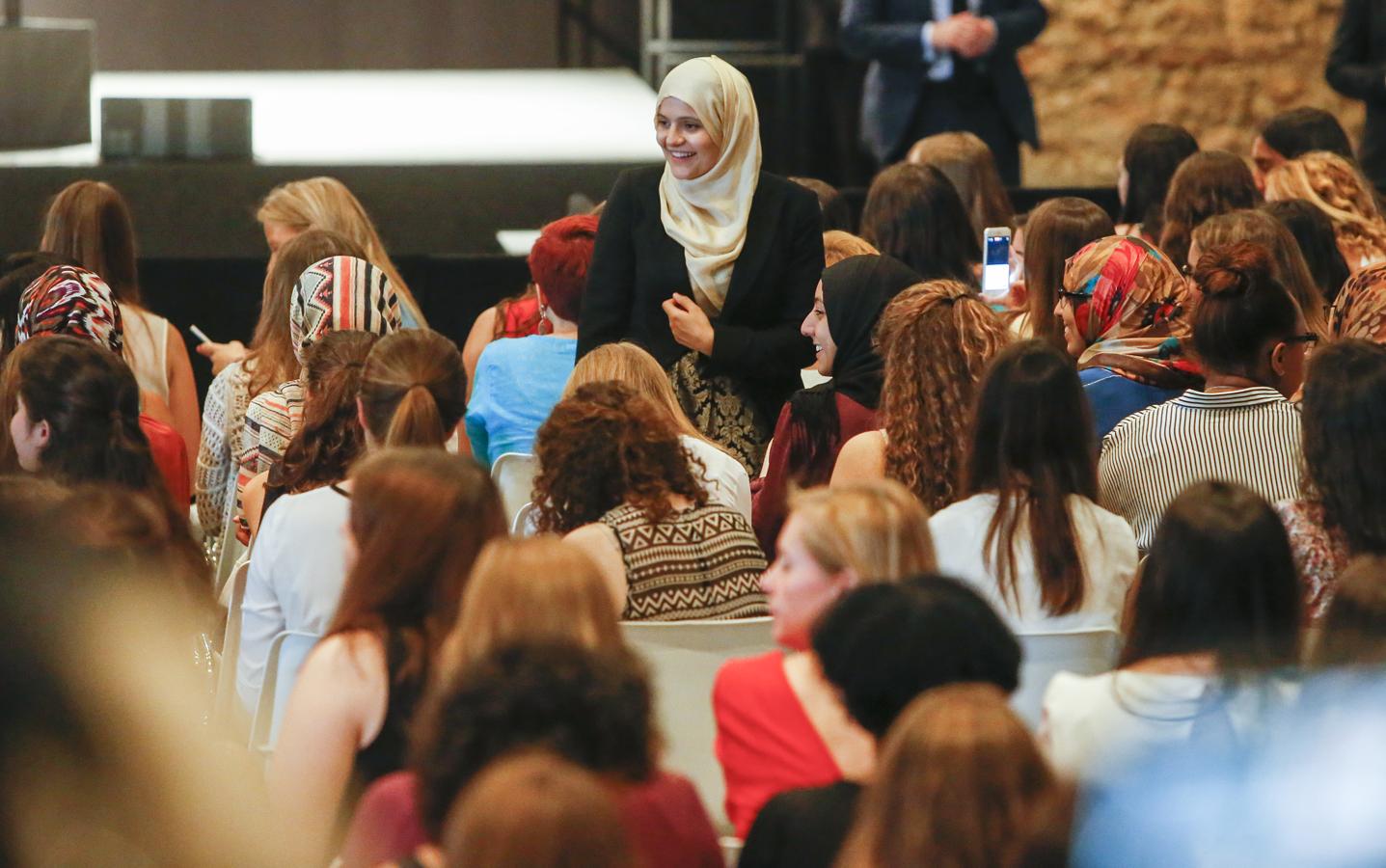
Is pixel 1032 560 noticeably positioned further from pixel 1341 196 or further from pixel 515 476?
pixel 1341 196

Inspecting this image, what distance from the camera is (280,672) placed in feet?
8.52

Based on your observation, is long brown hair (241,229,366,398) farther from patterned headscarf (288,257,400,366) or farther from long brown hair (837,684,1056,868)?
long brown hair (837,684,1056,868)

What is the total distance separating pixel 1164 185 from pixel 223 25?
24.3 feet

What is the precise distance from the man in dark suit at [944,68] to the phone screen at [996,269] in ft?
7.13

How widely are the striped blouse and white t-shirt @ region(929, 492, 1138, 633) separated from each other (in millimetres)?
413

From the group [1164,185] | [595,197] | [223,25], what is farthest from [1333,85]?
[223,25]

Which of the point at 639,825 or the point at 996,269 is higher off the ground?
the point at 996,269

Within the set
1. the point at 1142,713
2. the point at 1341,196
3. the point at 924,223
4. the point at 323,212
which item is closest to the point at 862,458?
Result: the point at 1142,713

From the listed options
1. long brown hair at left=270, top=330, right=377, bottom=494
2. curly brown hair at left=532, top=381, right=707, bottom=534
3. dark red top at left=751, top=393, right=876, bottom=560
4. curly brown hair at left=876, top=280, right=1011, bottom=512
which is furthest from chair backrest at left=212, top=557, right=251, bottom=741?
curly brown hair at left=876, top=280, right=1011, bottom=512

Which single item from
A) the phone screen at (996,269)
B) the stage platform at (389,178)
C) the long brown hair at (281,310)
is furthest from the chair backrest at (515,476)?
the stage platform at (389,178)

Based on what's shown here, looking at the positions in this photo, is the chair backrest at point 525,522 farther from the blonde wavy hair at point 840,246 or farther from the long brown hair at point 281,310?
the blonde wavy hair at point 840,246

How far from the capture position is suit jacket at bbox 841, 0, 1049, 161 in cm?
631

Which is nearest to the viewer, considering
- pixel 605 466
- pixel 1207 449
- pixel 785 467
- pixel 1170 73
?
pixel 605 466

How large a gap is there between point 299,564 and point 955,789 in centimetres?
141
